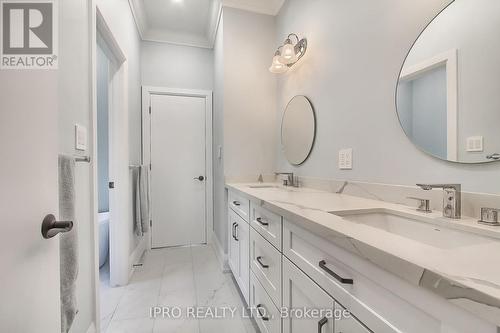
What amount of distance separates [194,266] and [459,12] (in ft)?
8.64

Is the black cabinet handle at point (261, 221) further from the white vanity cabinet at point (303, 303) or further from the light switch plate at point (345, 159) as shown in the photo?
the light switch plate at point (345, 159)

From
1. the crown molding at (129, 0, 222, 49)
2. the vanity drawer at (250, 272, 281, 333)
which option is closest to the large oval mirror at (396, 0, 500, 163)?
the vanity drawer at (250, 272, 281, 333)

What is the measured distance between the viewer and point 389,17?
1.18m

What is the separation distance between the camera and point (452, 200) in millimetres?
840

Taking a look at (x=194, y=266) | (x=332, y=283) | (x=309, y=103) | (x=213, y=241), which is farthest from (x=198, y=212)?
(x=332, y=283)

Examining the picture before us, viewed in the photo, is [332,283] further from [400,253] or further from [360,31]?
[360,31]

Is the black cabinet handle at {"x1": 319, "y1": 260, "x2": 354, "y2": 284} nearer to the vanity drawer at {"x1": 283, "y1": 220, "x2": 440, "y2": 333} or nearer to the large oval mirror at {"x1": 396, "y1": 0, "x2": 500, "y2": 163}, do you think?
the vanity drawer at {"x1": 283, "y1": 220, "x2": 440, "y2": 333}

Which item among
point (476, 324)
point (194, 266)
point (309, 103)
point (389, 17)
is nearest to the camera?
point (476, 324)

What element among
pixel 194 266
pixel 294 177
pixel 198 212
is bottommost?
pixel 194 266

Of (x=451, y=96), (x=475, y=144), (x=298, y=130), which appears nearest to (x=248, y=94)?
(x=298, y=130)

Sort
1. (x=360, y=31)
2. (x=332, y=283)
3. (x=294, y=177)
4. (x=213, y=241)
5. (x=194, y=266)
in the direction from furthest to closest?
1. (x=213, y=241)
2. (x=194, y=266)
3. (x=294, y=177)
4. (x=360, y=31)
5. (x=332, y=283)

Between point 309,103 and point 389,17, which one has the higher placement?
point 389,17

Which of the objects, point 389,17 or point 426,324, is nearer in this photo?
point 426,324

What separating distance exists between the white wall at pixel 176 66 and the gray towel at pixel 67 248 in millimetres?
2276
